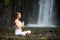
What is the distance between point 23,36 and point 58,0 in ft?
34.9

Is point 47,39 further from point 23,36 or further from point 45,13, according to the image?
point 45,13

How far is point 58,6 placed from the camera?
1858cm

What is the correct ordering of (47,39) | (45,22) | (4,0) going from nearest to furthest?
(47,39) → (4,0) → (45,22)

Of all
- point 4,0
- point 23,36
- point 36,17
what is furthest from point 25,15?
point 23,36

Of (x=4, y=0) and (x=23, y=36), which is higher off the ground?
(x=4, y=0)

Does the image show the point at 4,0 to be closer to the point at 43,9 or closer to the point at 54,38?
the point at 43,9

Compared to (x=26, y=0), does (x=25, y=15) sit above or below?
below

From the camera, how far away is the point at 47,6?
18.6 m

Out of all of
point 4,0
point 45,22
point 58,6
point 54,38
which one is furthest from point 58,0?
point 54,38

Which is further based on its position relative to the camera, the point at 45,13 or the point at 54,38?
the point at 45,13

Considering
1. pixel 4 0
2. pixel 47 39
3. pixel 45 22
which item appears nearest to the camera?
pixel 47 39

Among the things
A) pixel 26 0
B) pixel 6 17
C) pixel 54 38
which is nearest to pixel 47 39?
pixel 54 38

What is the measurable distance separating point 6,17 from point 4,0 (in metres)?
1.21

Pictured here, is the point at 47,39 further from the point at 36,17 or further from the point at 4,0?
the point at 36,17
